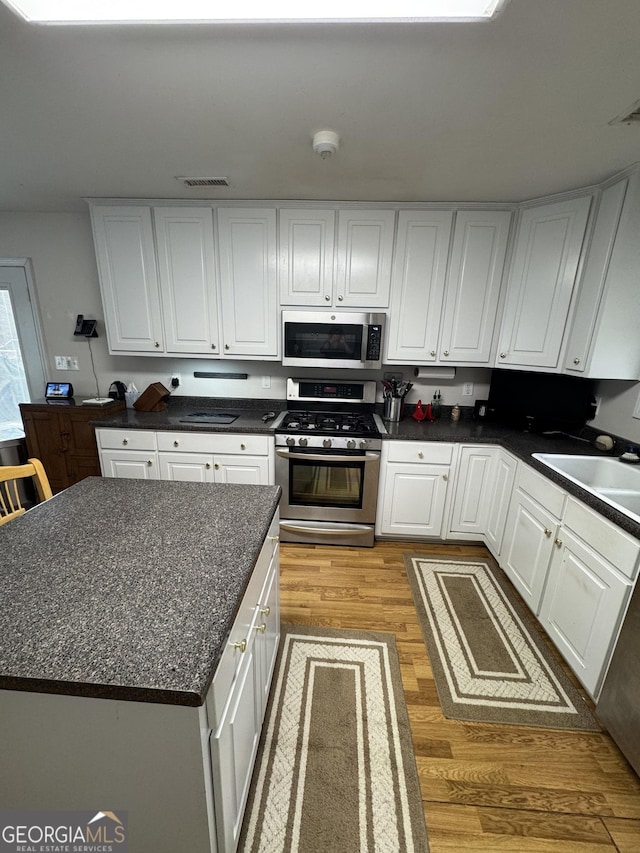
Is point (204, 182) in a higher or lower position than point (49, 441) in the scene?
higher

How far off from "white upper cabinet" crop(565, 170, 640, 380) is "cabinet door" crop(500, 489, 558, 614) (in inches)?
35.4

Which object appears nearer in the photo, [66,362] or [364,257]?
[364,257]

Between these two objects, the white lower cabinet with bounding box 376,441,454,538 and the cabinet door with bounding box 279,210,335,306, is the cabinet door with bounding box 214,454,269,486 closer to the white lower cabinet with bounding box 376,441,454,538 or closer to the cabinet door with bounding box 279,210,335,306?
the white lower cabinet with bounding box 376,441,454,538

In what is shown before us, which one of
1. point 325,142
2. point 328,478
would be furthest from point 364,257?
point 328,478

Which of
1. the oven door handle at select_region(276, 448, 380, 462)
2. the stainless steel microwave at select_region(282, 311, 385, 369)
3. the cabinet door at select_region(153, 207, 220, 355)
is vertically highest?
the cabinet door at select_region(153, 207, 220, 355)

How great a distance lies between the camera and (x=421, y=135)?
149 cm

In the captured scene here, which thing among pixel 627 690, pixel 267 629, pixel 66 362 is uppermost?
pixel 66 362

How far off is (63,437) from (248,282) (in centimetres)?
189

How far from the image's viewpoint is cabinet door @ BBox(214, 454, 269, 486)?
250 centimetres

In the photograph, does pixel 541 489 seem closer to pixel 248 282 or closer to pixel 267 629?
pixel 267 629

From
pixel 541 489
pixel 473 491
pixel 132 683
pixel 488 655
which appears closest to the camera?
pixel 132 683

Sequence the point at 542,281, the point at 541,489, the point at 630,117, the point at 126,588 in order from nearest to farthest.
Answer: the point at 126,588
the point at 630,117
the point at 541,489
the point at 542,281

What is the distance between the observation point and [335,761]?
1.25m

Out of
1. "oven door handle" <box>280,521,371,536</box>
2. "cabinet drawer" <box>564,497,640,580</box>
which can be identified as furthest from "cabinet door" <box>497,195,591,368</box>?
"oven door handle" <box>280,521,371,536</box>
